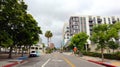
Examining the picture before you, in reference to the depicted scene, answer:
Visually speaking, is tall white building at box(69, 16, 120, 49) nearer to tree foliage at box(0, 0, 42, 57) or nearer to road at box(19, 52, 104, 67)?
tree foliage at box(0, 0, 42, 57)

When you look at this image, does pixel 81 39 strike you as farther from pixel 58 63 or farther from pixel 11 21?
pixel 58 63

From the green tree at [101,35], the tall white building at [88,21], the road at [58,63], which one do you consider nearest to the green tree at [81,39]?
the road at [58,63]

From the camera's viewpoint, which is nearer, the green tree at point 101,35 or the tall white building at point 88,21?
the green tree at point 101,35

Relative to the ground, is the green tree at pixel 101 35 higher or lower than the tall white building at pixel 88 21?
lower

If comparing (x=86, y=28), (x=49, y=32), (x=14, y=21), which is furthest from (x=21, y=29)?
(x=49, y=32)

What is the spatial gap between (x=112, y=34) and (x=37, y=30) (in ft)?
67.2

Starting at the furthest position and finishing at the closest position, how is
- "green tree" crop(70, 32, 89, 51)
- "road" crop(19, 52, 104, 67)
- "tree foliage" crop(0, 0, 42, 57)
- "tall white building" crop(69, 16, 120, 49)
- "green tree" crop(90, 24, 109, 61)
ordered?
1. "tall white building" crop(69, 16, 120, 49)
2. "green tree" crop(70, 32, 89, 51)
3. "green tree" crop(90, 24, 109, 61)
4. "tree foliage" crop(0, 0, 42, 57)
5. "road" crop(19, 52, 104, 67)

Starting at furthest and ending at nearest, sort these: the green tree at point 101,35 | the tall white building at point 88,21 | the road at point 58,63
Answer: the tall white building at point 88,21
the green tree at point 101,35
the road at point 58,63

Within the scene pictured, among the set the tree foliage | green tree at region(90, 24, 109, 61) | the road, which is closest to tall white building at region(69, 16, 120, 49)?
the tree foliage

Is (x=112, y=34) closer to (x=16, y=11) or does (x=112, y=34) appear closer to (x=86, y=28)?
(x=16, y=11)

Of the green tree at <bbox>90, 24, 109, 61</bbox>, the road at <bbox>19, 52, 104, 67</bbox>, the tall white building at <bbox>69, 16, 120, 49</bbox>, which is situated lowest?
the road at <bbox>19, 52, 104, 67</bbox>

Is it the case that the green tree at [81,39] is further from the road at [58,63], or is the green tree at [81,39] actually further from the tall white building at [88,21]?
the tall white building at [88,21]

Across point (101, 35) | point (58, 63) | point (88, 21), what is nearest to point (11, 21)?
point (58, 63)

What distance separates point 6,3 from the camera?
26859 mm
